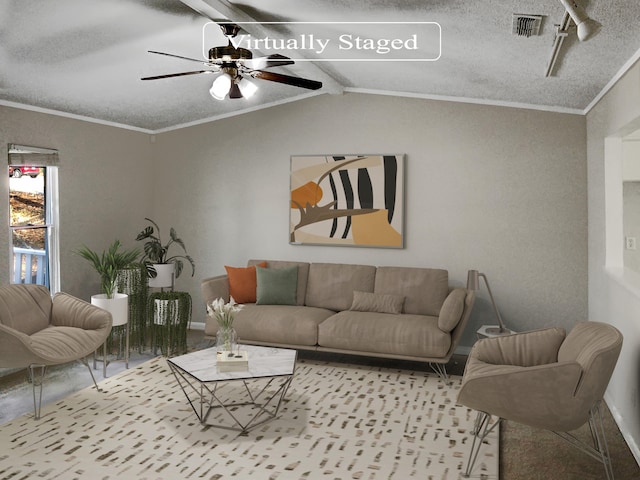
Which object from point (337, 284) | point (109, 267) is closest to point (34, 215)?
point (109, 267)

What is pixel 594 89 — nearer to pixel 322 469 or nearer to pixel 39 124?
pixel 322 469

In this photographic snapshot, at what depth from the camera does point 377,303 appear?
568cm

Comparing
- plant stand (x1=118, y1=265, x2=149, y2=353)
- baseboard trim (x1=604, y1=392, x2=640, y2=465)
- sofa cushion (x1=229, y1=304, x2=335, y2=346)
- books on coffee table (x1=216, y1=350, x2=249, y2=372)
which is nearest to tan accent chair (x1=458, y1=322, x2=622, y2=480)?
baseboard trim (x1=604, y1=392, x2=640, y2=465)

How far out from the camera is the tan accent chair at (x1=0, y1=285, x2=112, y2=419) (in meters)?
3.98

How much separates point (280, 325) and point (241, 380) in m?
1.58

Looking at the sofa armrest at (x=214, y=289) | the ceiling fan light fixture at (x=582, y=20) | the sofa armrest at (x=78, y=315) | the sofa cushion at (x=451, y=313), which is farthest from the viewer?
the sofa armrest at (x=214, y=289)

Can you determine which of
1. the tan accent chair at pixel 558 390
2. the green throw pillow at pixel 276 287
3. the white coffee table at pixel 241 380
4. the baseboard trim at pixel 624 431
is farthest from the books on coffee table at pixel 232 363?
the baseboard trim at pixel 624 431

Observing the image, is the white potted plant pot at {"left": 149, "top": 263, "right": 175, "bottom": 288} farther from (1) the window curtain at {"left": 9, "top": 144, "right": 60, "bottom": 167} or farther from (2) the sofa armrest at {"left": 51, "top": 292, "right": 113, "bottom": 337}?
(1) the window curtain at {"left": 9, "top": 144, "right": 60, "bottom": 167}

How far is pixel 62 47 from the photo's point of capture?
4191 millimetres

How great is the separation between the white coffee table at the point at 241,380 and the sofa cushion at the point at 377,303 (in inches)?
56.3

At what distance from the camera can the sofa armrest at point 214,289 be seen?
582 centimetres

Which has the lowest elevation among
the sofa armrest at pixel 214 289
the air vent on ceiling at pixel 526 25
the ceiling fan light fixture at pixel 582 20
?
the sofa armrest at pixel 214 289

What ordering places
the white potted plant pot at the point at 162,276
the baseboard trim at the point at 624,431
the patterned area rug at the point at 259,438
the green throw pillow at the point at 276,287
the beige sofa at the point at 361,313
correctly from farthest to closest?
the white potted plant pot at the point at 162,276, the green throw pillow at the point at 276,287, the beige sofa at the point at 361,313, the baseboard trim at the point at 624,431, the patterned area rug at the point at 259,438

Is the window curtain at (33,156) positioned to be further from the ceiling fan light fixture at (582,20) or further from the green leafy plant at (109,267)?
the ceiling fan light fixture at (582,20)
